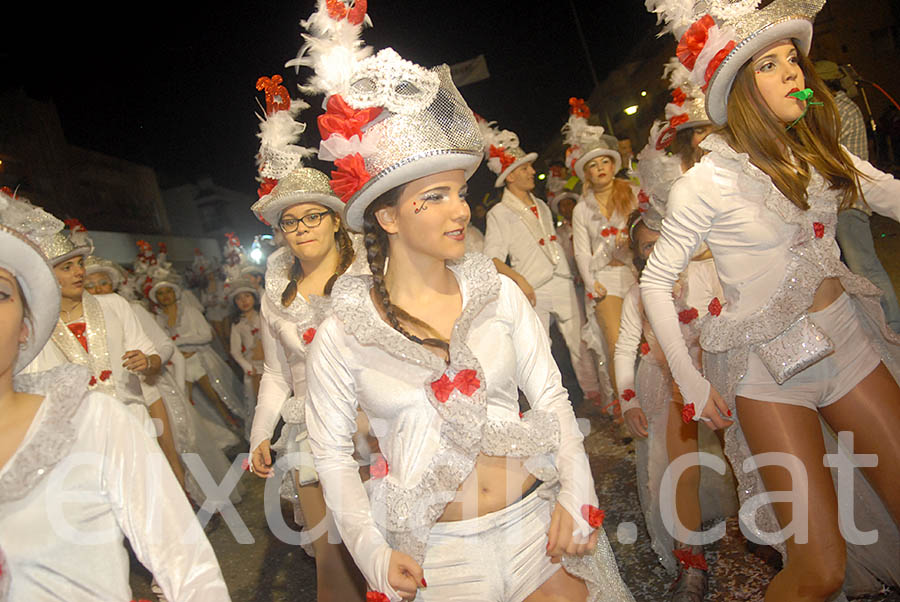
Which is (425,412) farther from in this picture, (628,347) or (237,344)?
(237,344)

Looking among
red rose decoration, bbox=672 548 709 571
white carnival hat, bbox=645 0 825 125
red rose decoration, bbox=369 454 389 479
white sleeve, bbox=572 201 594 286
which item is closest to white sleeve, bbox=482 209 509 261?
white sleeve, bbox=572 201 594 286

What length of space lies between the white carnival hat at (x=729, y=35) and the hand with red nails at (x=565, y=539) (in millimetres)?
1713

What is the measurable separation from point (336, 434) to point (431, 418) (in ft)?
1.11

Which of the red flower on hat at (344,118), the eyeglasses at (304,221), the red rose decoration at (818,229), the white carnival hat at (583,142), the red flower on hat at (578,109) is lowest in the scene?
the red rose decoration at (818,229)

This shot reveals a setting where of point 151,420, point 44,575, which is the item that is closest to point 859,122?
point 44,575

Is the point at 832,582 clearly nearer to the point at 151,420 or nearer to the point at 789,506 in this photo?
the point at 789,506

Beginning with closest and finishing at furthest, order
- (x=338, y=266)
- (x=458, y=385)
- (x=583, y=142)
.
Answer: (x=458, y=385) → (x=338, y=266) → (x=583, y=142)

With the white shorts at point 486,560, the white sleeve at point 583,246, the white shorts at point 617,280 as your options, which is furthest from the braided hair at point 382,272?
the white sleeve at point 583,246

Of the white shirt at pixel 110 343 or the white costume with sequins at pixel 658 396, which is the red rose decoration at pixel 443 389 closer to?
the white costume with sequins at pixel 658 396

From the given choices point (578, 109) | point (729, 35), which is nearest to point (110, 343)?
point (729, 35)

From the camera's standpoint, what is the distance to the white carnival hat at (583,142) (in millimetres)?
A: 6918

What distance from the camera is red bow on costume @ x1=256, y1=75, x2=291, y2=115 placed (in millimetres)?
4289

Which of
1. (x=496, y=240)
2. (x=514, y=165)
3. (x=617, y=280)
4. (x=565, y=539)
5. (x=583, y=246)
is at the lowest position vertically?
(x=565, y=539)

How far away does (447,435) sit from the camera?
2.13 m
